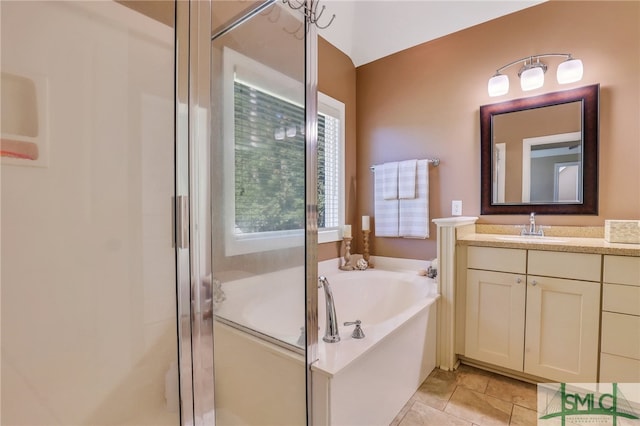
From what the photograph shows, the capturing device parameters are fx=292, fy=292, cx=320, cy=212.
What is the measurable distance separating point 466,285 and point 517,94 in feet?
4.75

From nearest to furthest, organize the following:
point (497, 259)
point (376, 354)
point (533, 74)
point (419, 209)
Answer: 1. point (376, 354)
2. point (497, 259)
3. point (533, 74)
4. point (419, 209)

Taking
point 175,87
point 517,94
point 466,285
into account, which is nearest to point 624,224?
point 466,285

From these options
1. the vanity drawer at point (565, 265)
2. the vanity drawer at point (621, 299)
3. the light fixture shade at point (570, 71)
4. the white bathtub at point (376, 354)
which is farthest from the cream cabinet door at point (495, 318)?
the light fixture shade at point (570, 71)

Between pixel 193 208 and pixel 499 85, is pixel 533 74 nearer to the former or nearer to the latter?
pixel 499 85

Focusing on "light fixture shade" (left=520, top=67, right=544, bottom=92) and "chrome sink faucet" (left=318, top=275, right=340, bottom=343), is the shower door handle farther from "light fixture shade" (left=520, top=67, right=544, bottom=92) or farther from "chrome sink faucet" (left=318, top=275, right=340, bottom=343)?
"light fixture shade" (left=520, top=67, right=544, bottom=92)

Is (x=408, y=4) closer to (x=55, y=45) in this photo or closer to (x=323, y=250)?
(x=323, y=250)

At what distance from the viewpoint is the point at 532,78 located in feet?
6.55

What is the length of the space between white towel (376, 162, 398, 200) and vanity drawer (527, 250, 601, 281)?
1.11 metres

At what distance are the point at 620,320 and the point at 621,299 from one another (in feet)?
0.35

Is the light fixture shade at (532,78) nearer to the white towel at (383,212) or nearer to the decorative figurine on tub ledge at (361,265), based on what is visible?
the white towel at (383,212)

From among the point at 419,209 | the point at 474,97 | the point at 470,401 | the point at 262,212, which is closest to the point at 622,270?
the point at 470,401

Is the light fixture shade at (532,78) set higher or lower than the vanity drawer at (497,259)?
higher

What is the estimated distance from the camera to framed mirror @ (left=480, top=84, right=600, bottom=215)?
6.26 ft

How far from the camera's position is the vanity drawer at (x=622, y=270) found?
4.78 feet
